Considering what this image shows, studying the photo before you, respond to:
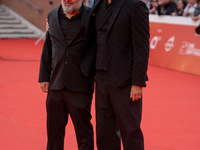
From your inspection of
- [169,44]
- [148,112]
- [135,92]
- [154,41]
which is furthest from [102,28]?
[154,41]

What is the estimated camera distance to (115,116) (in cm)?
269

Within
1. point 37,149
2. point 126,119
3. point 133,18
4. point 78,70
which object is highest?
point 133,18

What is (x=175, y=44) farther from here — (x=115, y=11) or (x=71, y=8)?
(x=115, y=11)

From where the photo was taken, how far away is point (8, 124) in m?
4.24

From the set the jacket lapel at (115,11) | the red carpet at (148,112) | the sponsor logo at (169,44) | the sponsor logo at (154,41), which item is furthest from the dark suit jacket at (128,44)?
the sponsor logo at (154,41)

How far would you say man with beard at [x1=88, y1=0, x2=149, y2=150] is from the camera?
2.46m

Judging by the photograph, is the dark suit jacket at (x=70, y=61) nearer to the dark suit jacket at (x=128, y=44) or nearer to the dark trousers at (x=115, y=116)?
the dark trousers at (x=115, y=116)

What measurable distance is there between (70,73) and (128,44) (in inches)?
24.9

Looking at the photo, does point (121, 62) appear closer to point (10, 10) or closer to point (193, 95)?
point (193, 95)

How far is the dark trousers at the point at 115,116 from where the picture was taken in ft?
8.23

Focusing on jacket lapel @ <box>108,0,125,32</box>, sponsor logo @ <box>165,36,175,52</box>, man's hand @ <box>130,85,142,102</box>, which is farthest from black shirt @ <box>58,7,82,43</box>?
sponsor logo @ <box>165,36,175,52</box>

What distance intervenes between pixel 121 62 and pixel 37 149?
5.35 ft

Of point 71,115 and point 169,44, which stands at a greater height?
point 71,115

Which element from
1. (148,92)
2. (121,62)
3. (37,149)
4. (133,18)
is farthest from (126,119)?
(148,92)
